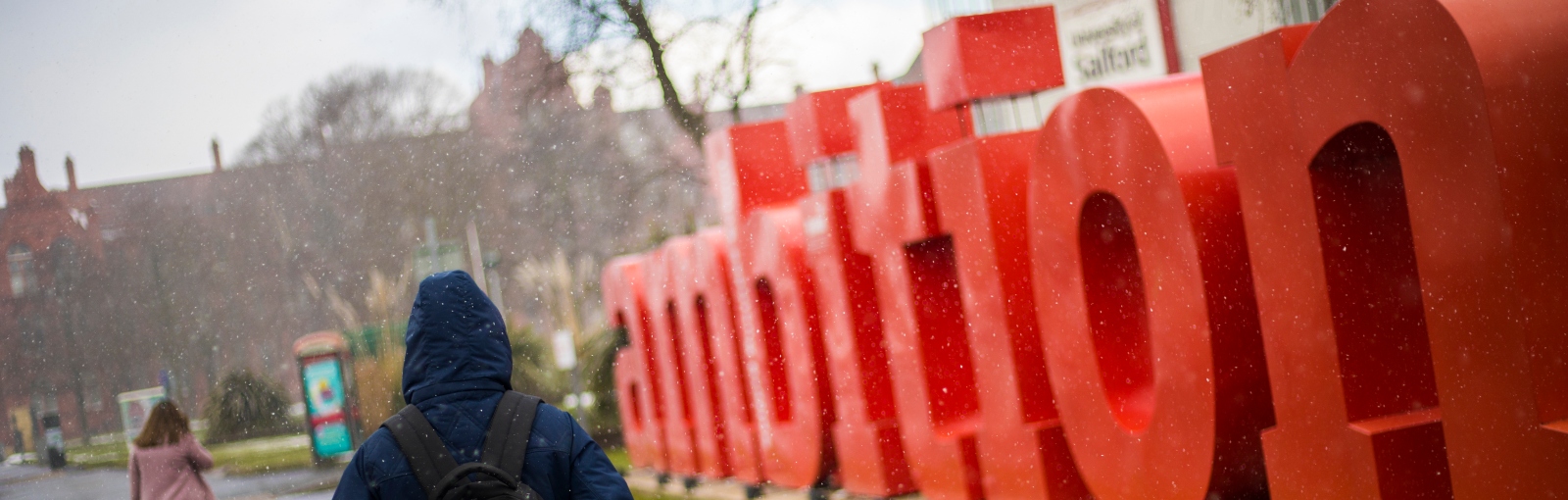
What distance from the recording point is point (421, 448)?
243cm

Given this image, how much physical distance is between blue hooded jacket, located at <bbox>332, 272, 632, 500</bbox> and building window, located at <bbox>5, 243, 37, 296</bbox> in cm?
1442

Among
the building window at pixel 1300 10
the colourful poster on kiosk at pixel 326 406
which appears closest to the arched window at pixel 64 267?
the colourful poster on kiosk at pixel 326 406

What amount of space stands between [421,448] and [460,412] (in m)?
0.09

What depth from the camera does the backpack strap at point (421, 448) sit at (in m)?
2.40

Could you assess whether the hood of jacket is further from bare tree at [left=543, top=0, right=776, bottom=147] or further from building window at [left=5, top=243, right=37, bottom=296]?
building window at [left=5, top=243, right=37, bottom=296]

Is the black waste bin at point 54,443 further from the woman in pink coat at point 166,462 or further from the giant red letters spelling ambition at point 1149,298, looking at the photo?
the giant red letters spelling ambition at point 1149,298

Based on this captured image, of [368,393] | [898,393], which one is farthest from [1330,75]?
[368,393]

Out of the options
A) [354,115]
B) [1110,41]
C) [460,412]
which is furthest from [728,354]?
[354,115]

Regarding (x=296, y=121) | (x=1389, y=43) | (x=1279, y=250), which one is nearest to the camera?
(x=1389, y=43)

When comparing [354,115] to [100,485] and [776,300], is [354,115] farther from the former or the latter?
[776,300]

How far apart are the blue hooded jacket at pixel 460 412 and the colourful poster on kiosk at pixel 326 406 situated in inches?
499

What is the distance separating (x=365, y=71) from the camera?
22.2 m

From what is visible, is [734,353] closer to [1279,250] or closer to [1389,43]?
[1279,250]

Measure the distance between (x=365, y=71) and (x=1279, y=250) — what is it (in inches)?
787
